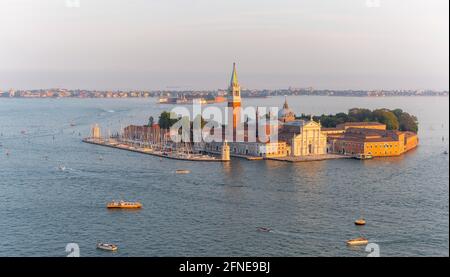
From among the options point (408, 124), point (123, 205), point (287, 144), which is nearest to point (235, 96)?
point (287, 144)

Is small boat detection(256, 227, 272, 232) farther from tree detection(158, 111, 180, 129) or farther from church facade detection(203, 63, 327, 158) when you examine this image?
tree detection(158, 111, 180, 129)

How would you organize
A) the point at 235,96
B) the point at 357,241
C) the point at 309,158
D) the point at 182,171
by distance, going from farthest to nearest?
the point at 235,96 < the point at 309,158 < the point at 182,171 < the point at 357,241

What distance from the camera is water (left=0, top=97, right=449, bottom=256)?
17.3 feet

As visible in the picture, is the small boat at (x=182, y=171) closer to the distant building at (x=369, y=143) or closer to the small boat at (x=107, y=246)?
the distant building at (x=369, y=143)

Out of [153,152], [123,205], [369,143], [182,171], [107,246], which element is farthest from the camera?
[153,152]

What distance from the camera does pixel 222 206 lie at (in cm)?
707

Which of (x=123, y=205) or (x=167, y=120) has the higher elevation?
(x=167, y=120)

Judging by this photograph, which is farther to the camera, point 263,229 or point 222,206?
point 222,206

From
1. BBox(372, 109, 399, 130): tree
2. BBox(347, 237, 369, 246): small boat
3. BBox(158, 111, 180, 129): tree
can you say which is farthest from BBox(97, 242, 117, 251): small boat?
BBox(372, 109, 399, 130): tree

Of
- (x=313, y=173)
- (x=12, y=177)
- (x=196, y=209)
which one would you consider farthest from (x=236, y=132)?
(x=196, y=209)

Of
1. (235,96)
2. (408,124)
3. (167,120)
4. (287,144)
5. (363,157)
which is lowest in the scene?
(363,157)

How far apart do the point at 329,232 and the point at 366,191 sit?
2606mm

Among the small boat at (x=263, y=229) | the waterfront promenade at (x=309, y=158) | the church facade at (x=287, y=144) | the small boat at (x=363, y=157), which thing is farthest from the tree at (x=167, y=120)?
the small boat at (x=263, y=229)

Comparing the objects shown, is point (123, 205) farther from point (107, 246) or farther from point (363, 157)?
point (363, 157)
